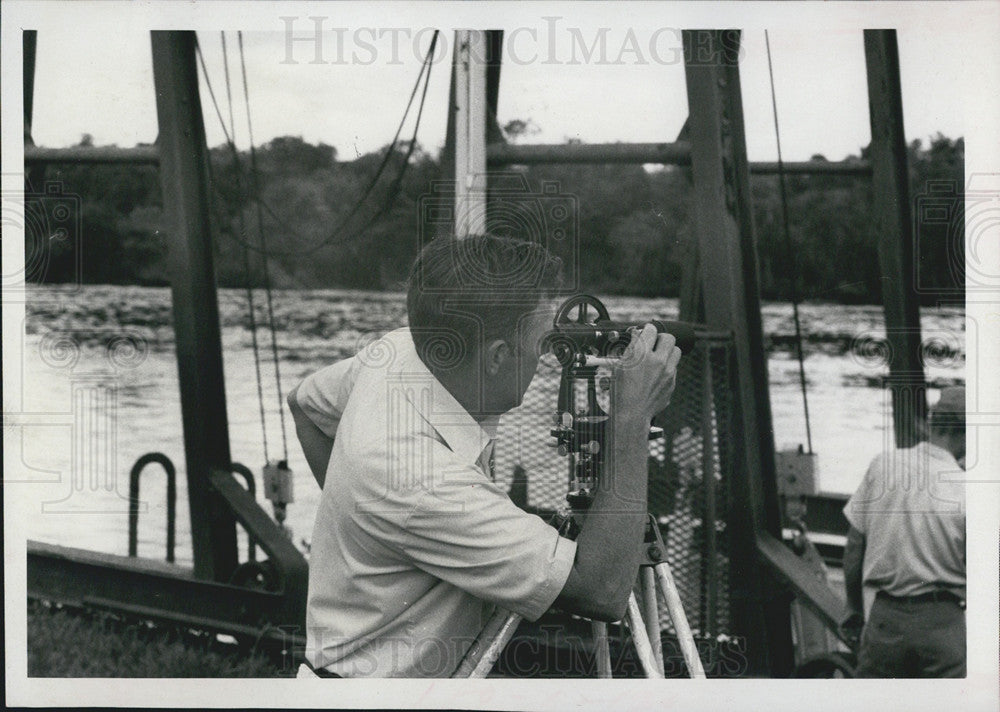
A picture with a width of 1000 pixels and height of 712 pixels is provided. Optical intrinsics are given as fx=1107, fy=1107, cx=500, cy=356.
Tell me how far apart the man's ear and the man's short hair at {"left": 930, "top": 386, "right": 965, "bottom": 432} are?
162cm

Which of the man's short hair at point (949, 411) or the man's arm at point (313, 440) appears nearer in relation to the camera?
the man's arm at point (313, 440)

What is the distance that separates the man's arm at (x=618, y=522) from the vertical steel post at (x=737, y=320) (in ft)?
4.67

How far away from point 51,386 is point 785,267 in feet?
8.14

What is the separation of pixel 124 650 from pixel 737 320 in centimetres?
230

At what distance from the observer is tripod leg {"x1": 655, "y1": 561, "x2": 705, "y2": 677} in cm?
231

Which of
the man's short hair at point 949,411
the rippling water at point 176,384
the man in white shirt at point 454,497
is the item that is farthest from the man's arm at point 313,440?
the man's short hair at point 949,411

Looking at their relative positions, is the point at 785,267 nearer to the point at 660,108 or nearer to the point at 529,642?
the point at 660,108

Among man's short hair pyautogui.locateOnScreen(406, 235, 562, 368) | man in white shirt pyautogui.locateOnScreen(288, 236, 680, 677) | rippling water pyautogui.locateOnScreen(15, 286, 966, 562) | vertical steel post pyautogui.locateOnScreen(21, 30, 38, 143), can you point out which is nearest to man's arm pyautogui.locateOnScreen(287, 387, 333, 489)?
man in white shirt pyautogui.locateOnScreen(288, 236, 680, 677)

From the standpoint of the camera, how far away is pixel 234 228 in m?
3.85

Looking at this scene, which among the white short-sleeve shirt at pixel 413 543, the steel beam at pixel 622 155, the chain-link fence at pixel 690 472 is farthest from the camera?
the steel beam at pixel 622 155

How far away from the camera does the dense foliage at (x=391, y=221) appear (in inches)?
136

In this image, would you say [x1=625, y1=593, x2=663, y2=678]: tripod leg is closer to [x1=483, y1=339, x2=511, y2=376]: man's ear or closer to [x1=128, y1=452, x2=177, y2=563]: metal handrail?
[x1=483, y1=339, x2=511, y2=376]: man's ear

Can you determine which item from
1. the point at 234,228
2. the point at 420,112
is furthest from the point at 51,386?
the point at 420,112

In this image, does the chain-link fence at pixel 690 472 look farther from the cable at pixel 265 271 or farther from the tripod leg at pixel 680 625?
the tripod leg at pixel 680 625
